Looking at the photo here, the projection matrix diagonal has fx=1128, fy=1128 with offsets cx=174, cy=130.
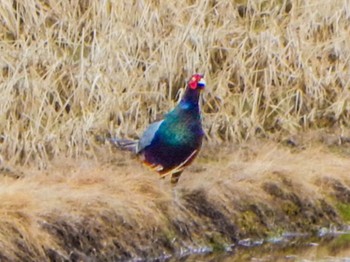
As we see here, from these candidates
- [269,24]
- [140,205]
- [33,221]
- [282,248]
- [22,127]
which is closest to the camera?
[33,221]

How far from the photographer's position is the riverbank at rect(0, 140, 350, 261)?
757 cm

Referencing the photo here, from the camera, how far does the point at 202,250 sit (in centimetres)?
821

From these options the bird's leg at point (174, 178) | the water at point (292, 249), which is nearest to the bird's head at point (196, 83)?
→ the bird's leg at point (174, 178)

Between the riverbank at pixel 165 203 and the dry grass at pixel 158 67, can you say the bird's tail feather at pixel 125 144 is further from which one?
the dry grass at pixel 158 67

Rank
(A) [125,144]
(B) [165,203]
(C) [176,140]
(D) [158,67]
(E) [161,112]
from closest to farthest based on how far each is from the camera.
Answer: (B) [165,203] < (C) [176,140] < (A) [125,144] < (E) [161,112] < (D) [158,67]

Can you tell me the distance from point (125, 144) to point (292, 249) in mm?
1630

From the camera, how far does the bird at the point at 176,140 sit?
27.5 feet

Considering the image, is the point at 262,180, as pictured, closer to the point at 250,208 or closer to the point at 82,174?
the point at 250,208

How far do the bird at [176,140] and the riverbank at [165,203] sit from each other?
11cm

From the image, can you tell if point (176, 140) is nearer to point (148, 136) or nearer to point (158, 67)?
point (148, 136)

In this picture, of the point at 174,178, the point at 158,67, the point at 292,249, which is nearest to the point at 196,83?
the point at 174,178

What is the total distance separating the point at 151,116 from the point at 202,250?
6.96ft

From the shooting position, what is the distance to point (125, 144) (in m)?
9.12

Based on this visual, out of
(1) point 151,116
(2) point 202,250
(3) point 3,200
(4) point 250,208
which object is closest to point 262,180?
(4) point 250,208
